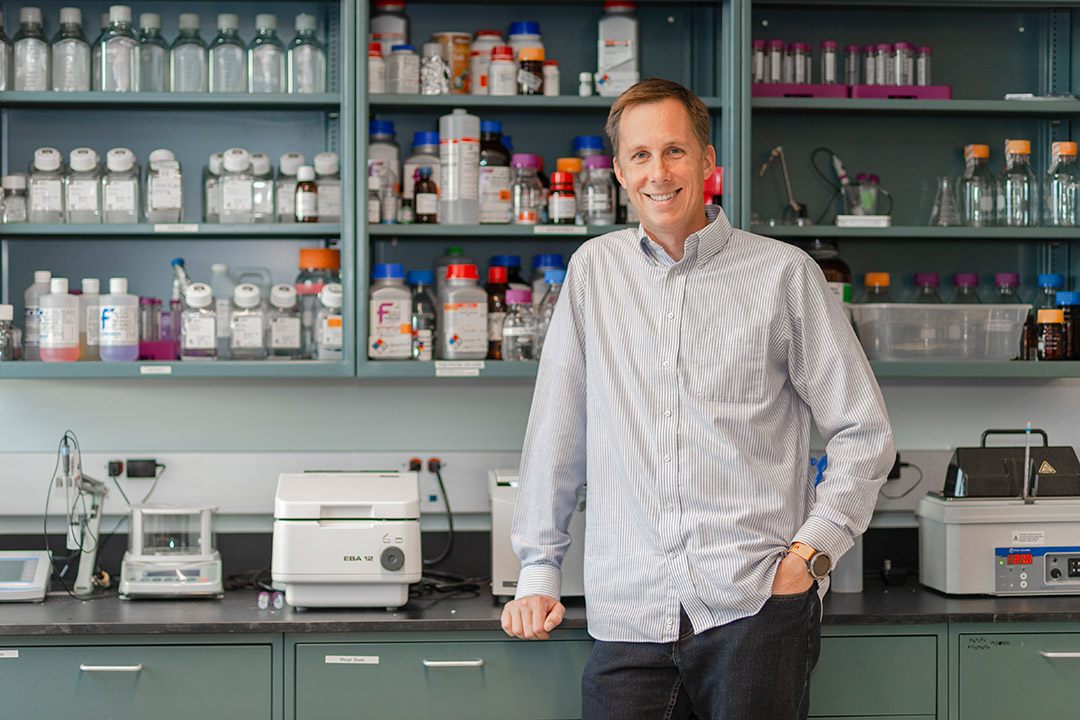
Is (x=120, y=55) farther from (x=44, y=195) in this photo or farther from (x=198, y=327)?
(x=198, y=327)

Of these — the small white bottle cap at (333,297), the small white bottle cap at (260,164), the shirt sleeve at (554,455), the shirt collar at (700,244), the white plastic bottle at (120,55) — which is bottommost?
the shirt sleeve at (554,455)

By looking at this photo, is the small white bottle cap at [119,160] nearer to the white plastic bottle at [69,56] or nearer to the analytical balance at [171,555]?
the white plastic bottle at [69,56]

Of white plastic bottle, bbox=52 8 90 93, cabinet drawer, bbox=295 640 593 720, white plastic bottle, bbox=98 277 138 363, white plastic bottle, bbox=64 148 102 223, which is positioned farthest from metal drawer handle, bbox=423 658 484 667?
white plastic bottle, bbox=52 8 90 93

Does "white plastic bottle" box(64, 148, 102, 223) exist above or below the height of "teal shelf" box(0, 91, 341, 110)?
below

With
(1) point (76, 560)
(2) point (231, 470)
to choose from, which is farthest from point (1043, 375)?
(1) point (76, 560)

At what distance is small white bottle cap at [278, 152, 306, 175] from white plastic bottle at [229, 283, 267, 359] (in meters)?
0.30

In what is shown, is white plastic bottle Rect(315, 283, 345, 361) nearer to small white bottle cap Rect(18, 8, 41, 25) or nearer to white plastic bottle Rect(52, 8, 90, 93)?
white plastic bottle Rect(52, 8, 90, 93)

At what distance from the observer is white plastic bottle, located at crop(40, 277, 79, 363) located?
7.48 feet

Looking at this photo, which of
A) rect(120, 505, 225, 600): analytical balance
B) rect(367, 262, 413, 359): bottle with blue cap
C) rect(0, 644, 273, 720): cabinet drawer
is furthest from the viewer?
rect(367, 262, 413, 359): bottle with blue cap

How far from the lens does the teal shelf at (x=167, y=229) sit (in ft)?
7.39

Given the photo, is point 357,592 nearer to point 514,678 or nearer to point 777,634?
point 514,678

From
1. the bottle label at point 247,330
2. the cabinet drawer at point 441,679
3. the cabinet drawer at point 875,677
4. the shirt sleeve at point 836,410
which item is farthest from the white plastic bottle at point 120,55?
the cabinet drawer at point 875,677

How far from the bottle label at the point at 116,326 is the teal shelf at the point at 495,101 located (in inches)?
30.2

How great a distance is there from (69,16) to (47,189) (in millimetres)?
429
